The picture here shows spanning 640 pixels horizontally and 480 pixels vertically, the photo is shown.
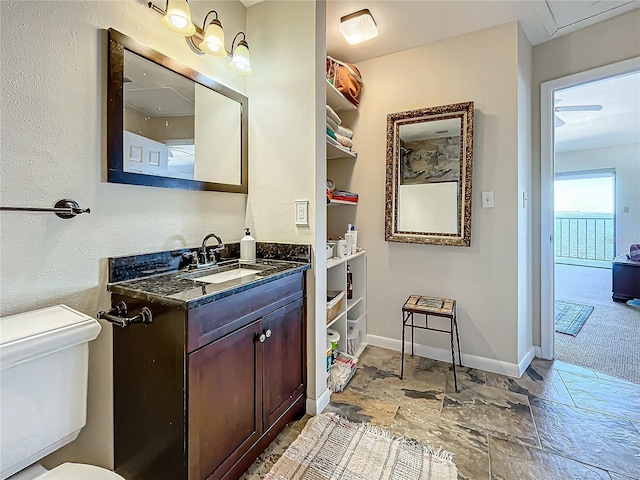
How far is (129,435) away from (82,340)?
482 millimetres

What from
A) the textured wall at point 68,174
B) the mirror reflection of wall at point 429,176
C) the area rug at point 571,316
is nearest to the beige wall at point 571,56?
the mirror reflection of wall at point 429,176

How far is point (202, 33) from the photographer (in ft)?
5.13

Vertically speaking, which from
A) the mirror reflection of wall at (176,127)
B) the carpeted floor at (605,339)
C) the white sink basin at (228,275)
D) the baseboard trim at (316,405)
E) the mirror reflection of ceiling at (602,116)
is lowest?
the baseboard trim at (316,405)

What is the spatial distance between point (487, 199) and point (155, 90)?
2.14 m

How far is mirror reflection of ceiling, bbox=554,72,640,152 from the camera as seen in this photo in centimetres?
325

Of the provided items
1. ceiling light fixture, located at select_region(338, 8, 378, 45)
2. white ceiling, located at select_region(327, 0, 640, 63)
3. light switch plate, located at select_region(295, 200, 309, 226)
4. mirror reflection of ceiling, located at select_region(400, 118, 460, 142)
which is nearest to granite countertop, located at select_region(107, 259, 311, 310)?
light switch plate, located at select_region(295, 200, 309, 226)

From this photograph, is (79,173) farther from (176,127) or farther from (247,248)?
(247,248)

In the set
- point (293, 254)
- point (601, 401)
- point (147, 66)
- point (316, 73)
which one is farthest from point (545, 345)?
point (147, 66)

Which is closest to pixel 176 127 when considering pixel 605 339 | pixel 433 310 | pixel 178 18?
pixel 178 18

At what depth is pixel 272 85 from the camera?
1.80 m

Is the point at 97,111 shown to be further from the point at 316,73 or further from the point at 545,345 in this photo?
the point at 545,345

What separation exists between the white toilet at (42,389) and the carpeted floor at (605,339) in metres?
3.03

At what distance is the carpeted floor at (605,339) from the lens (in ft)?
7.50

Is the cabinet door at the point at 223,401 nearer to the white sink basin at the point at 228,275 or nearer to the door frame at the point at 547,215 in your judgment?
the white sink basin at the point at 228,275
